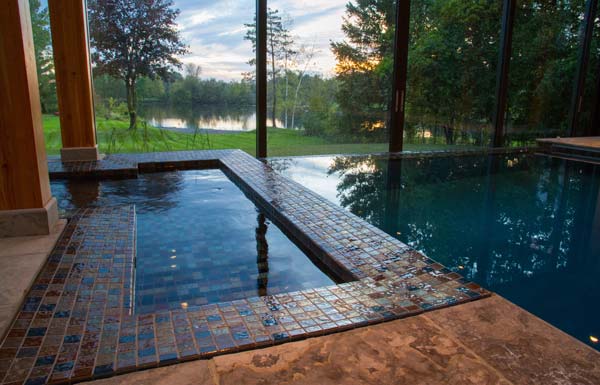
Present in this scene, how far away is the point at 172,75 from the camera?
632cm

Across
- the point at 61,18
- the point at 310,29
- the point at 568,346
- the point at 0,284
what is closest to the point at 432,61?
the point at 310,29

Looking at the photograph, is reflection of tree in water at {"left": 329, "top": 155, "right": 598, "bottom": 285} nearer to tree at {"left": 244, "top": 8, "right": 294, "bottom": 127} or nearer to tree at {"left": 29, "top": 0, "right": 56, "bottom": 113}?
tree at {"left": 244, "top": 8, "right": 294, "bottom": 127}

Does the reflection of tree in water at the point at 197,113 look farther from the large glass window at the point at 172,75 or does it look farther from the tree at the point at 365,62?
the tree at the point at 365,62

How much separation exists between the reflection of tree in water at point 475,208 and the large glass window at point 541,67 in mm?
1879

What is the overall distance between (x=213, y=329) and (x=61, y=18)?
Result: 472cm

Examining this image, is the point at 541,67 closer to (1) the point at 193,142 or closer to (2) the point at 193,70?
(2) the point at 193,70

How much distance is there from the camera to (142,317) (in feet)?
5.92

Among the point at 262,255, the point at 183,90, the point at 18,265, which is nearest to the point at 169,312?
the point at 18,265

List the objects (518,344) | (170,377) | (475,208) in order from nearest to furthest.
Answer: (170,377) < (518,344) < (475,208)

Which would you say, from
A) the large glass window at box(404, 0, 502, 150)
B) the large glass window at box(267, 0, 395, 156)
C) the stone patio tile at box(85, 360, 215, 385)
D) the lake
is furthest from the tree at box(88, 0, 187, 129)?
the stone patio tile at box(85, 360, 215, 385)

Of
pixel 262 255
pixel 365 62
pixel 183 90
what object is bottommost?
pixel 262 255

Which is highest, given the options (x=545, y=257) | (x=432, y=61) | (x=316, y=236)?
(x=432, y=61)

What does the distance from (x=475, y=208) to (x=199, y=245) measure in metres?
2.72

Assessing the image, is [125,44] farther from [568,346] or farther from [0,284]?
[568,346]
